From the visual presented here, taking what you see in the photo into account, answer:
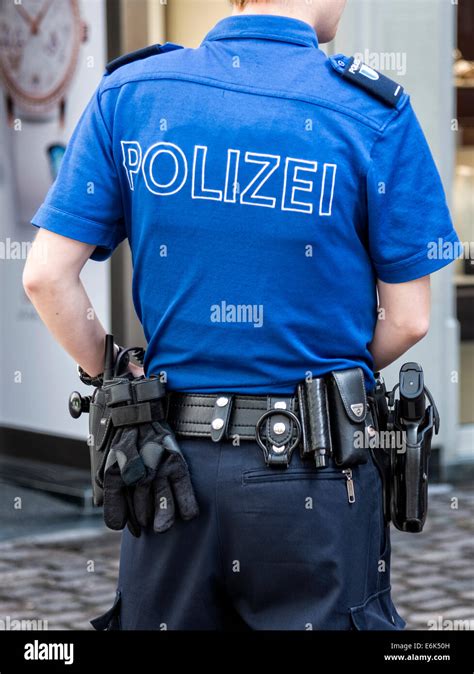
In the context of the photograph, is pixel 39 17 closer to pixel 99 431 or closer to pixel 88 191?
pixel 88 191

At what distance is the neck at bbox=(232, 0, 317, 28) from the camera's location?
95.7 inches

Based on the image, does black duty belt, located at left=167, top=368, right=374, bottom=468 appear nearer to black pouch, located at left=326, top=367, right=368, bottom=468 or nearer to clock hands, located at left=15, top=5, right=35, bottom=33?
black pouch, located at left=326, top=367, right=368, bottom=468

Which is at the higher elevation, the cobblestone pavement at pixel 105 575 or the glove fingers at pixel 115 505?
the glove fingers at pixel 115 505

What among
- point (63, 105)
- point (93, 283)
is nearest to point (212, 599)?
point (93, 283)

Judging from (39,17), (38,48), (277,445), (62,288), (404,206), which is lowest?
(277,445)

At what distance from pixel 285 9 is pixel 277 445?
0.87 metres

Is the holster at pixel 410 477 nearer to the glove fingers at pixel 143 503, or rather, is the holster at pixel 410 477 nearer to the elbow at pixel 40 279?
the glove fingers at pixel 143 503

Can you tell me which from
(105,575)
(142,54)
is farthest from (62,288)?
(105,575)

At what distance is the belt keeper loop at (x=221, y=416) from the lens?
2.35 metres

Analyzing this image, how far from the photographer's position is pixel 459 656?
2.94 metres

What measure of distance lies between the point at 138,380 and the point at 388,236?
57 cm

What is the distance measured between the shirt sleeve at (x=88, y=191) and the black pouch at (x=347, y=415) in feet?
1.82

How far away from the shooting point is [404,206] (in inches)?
92.8

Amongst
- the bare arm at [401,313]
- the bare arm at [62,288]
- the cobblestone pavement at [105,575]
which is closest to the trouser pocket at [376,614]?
the bare arm at [401,313]
